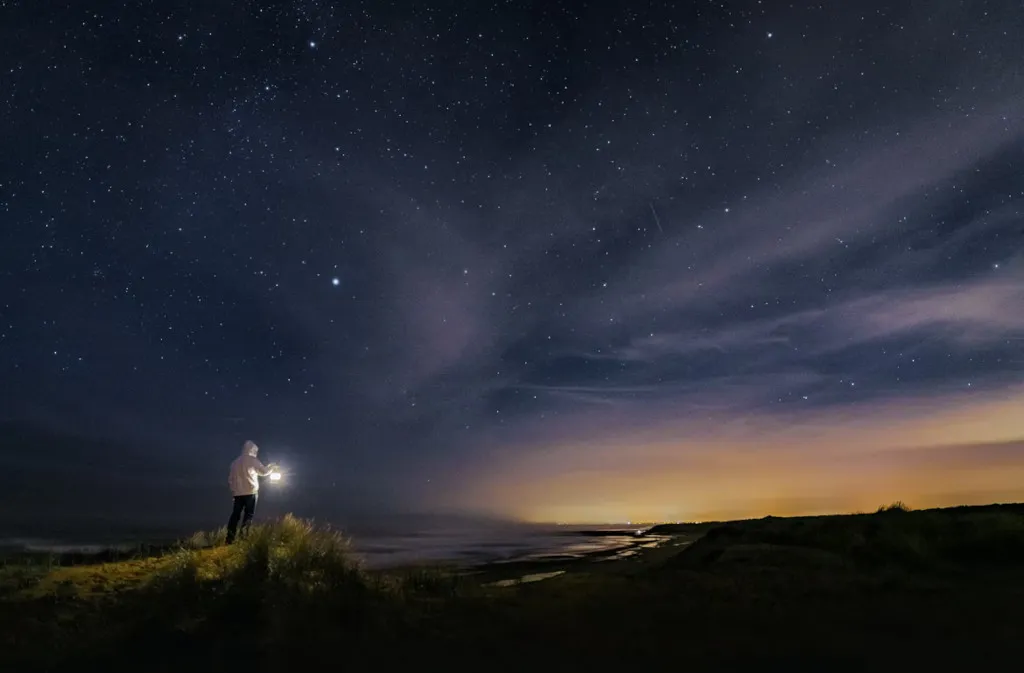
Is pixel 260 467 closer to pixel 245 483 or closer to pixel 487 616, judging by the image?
pixel 245 483

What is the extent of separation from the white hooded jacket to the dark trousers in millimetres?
185

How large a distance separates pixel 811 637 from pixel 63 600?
1000cm

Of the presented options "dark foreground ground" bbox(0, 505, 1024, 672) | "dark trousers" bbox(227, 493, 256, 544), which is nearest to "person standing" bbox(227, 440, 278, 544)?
"dark trousers" bbox(227, 493, 256, 544)

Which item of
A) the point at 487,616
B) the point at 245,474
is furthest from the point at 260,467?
the point at 487,616

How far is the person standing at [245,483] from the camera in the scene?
14.5 metres

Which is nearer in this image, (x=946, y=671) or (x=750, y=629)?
(x=946, y=671)

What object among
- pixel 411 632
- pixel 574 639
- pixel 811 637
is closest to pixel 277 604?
pixel 411 632

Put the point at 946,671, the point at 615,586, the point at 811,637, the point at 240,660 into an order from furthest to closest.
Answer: the point at 615,586
the point at 811,637
the point at 240,660
the point at 946,671

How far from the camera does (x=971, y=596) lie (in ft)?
32.7

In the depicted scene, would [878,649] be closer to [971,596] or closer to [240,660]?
[971,596]

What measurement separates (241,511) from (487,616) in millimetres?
8360

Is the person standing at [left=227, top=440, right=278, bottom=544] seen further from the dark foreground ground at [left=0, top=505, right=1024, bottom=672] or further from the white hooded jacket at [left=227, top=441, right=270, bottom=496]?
the dark foreground ground at [left=0, top=505, right=1024, bottom=672]

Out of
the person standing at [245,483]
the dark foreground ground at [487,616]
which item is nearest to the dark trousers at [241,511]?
the person standing at [245,483]

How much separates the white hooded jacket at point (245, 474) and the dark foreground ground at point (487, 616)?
2.19 m
